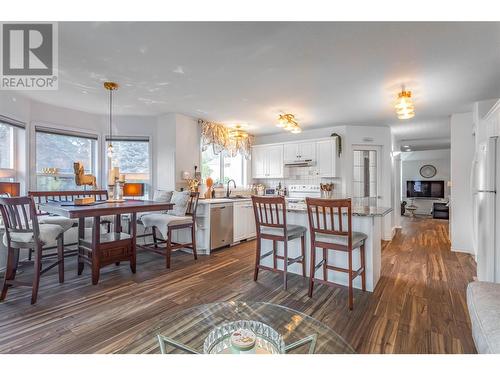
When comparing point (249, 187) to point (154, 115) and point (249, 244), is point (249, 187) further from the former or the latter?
point (154, 115)

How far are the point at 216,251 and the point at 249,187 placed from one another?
2.30 meters

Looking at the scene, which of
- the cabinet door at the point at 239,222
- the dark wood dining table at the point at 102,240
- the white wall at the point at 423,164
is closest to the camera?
the dark wood dining table at the point at 102,240

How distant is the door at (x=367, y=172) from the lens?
5488mm

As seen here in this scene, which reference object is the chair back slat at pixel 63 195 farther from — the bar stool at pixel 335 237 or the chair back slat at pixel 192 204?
the bar stool at pixel 335 237

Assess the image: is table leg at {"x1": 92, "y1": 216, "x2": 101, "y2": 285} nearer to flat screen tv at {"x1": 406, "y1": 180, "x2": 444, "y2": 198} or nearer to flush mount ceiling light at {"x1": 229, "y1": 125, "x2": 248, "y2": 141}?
flush mount ceiling light at {"x1": 229, "y1": 125, "x2": 248, "y2": 141}

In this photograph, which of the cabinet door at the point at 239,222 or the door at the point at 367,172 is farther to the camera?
the door at the point at 367,172

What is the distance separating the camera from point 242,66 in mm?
2633

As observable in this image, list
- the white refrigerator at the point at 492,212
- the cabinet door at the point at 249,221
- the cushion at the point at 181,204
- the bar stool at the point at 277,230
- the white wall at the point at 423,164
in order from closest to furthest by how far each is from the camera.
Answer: the white refrigerator at the point at 492,212
the bar stool at the point at 277,230
the cushion at the point at 181,204
the cabinet door at the point at 249,221
the white wall at the point at 423,164

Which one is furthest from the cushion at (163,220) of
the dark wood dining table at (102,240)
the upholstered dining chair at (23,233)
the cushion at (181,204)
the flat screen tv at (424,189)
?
the flat screen tv at (424,189)

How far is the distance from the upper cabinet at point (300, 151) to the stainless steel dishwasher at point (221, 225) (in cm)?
201

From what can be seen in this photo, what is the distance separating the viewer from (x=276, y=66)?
2633 millimetres

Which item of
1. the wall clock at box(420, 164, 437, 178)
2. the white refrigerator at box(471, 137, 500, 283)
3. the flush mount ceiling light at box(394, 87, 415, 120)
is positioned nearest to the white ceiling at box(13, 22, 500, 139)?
the flush mount ceiling light at box(394, 87, 415, 120)

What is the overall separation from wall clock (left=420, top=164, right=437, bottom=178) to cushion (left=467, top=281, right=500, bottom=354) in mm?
9714

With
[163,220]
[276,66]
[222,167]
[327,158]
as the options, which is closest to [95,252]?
[163,220]
